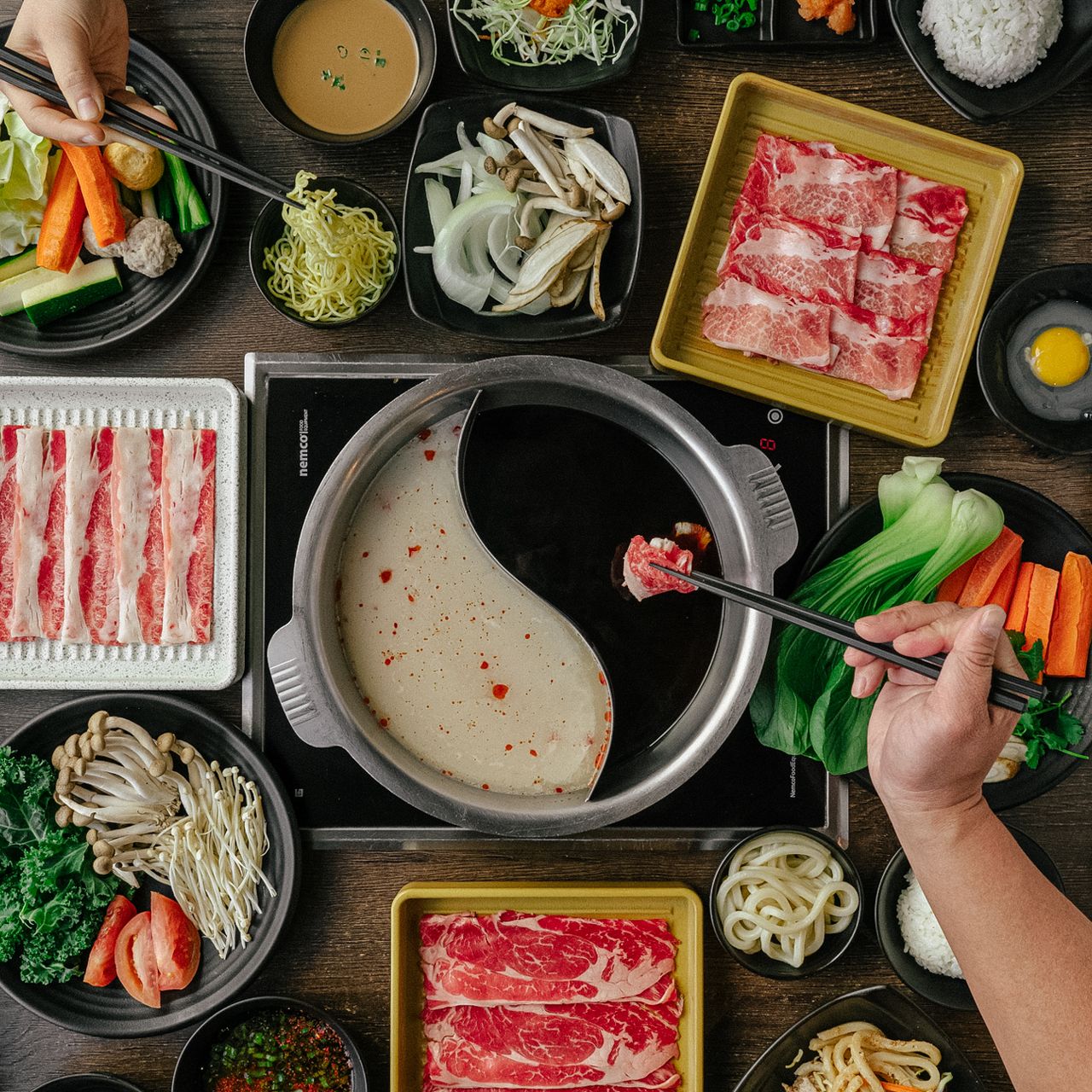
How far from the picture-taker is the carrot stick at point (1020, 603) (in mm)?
2193

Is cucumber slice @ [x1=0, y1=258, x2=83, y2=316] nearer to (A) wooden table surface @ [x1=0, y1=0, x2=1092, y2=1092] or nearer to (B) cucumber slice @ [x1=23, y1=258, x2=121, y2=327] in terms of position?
(B) cucumber slice @ [x1=23, y1=258, x2=121, y2=327]

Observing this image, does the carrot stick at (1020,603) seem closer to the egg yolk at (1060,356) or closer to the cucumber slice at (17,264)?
the egg yolk at (1060,356)

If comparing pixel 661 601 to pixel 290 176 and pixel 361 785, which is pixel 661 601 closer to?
pixel 361 785

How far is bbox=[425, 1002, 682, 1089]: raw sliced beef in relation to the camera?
2195 millimetres

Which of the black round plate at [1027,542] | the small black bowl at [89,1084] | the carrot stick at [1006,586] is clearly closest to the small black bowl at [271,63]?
the black round plate at [1027,542]

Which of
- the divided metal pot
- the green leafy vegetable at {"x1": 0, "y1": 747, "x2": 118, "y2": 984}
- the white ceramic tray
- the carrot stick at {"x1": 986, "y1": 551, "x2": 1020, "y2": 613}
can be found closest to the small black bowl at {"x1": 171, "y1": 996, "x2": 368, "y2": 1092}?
the green leafy vegetable at {"x1": 0, "y1": 747, "x2": 118, "y2": 984}

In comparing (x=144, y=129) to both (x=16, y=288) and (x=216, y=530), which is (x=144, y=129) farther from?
(x=216, y=530)

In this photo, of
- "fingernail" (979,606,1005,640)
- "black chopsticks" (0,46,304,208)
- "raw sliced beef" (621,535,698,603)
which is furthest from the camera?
"raw sliced beef" (621,535,698,603)

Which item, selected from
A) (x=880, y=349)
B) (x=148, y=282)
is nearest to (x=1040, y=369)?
(x=880, y=349)

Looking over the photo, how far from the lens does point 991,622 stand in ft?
4.99

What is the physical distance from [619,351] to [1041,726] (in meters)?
1.35

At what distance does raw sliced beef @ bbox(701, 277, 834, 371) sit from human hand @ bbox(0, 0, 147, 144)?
144cm

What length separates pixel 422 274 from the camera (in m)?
2.13

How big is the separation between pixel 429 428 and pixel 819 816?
137 centimetres
